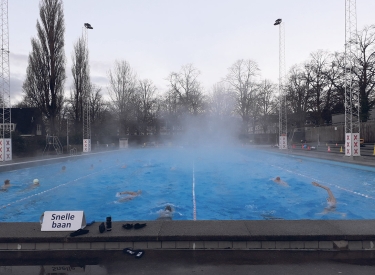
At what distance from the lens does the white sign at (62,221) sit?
14.7ft

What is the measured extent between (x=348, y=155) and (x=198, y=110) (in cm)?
2962

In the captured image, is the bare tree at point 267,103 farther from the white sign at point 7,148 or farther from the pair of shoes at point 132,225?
the pair of shoes at point 132,225

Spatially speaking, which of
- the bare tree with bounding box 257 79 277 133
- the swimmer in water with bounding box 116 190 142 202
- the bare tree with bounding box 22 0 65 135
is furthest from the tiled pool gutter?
the bare tree with bounding box 257 79 277 133

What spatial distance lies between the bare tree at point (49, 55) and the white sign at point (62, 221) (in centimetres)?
2513

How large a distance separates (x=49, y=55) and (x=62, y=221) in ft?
85.2

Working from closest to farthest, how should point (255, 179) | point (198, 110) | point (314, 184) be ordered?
point (314, 184) < point (255, 179) < point (198, 110)

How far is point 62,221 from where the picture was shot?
454 centimetres

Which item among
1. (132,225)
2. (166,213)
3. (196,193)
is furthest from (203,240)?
(196,193)

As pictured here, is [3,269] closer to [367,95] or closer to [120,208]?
[120,208]

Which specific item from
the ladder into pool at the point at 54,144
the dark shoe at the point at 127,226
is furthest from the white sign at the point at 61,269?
the ladder into pool at the point at 54,144

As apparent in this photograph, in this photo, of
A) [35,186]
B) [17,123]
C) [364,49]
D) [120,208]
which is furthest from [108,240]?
[17,123]

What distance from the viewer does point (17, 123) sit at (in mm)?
36062

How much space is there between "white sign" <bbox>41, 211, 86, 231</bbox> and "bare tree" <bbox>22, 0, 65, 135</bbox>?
25131 millimetres

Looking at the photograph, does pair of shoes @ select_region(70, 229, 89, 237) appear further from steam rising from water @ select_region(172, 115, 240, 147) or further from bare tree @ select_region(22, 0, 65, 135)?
steam rising from water @ select_region(172, 115, 240, 147)
